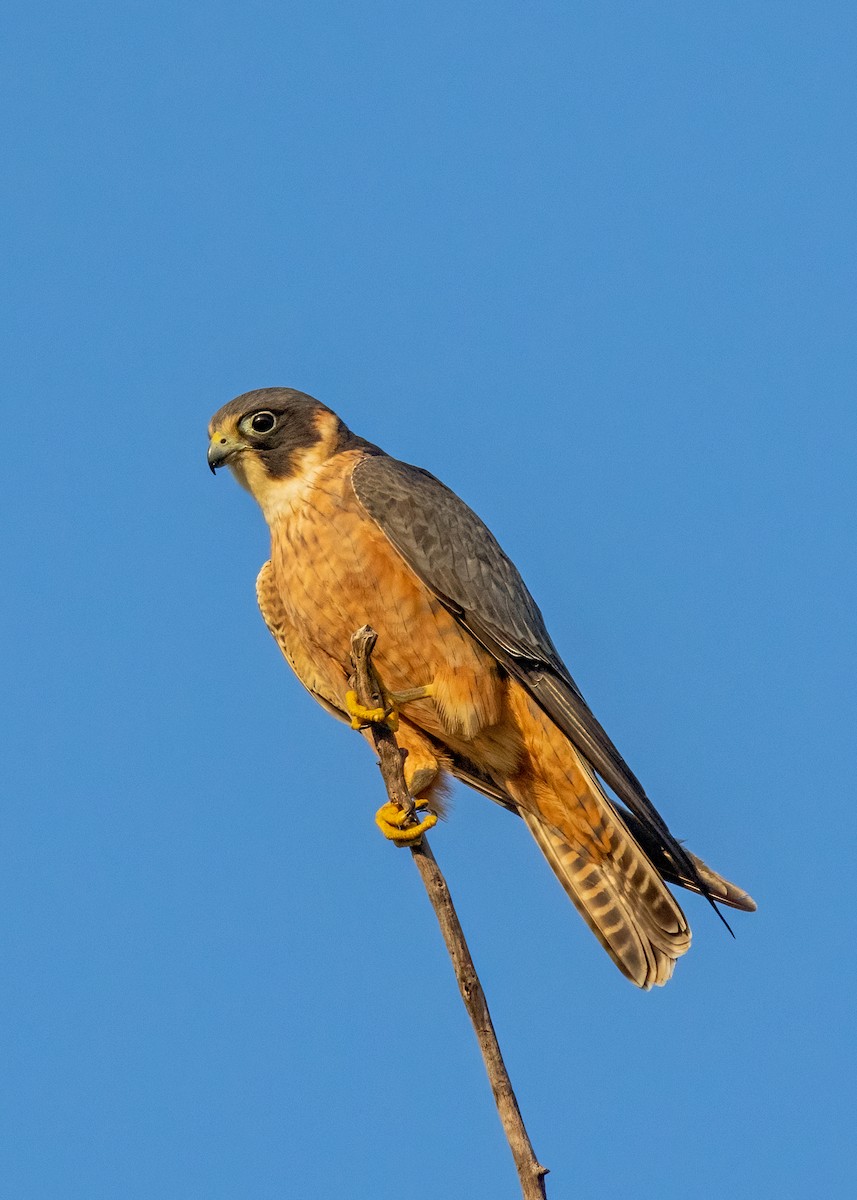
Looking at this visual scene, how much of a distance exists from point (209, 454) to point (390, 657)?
4.15ft

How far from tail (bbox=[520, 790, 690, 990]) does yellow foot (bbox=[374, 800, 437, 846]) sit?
0.86 metres

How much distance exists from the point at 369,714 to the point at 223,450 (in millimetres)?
1614

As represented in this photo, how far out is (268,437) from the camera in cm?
593

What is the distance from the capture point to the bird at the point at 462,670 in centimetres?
541

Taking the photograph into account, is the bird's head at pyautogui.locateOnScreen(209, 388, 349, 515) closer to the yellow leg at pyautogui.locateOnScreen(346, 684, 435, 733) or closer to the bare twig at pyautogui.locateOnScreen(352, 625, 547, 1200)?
the yellow leg at pyautogui.locateOnScreen(346, 684, 435, 733)

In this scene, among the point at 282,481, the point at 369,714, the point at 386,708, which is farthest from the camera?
the point at 282,481

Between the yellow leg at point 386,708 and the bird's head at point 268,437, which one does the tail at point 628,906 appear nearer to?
the yellow leg at point 386,708

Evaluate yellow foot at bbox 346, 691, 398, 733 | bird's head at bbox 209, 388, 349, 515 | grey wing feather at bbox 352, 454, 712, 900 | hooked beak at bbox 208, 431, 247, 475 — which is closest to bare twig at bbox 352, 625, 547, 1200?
yellow foot at bbox 346, 691, 398, 733

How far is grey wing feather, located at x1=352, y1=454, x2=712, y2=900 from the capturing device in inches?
211

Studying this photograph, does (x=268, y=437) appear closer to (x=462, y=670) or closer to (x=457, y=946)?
(x=462, y=670)

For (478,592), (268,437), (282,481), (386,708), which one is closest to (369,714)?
(386,708)

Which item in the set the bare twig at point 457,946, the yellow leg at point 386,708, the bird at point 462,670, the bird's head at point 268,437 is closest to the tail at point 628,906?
the bird at point 462,670

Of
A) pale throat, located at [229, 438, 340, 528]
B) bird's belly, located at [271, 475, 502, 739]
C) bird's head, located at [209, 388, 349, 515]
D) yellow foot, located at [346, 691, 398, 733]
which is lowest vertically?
yellow foot, located at [346, 691, 398, 733]

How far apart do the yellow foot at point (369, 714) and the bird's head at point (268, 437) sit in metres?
1.09
